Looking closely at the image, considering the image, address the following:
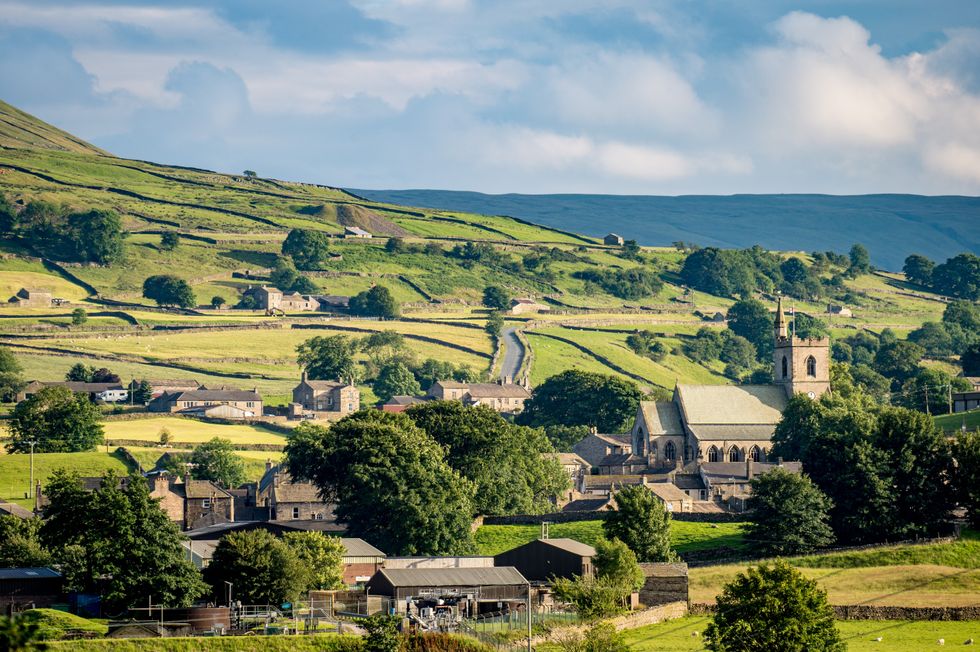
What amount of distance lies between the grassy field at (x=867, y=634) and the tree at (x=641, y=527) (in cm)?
1114

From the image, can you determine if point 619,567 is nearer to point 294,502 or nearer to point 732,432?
point 294,502

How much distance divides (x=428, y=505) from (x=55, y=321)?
11500 cm

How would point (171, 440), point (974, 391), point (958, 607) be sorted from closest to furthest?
point (958, 607) < point (171, 440) < point (974, 391)

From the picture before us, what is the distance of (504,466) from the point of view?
4348 inches

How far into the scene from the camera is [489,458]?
111m

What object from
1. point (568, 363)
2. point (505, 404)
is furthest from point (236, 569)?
point (568, 363)

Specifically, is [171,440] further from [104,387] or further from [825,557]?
[825,557]

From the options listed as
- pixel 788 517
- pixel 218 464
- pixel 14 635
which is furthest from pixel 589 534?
pixel 14 635

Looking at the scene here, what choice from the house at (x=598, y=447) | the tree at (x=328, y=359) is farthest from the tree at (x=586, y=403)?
the tree at (x=328, y=359)

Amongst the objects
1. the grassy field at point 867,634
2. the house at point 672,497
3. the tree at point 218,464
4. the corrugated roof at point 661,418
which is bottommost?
the grassy field at point 867,634

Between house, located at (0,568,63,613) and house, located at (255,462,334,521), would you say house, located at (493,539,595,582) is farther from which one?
house, located at (255,462,334,521)

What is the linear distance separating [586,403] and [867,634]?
89.9 meters

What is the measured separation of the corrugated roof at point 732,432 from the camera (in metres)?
142

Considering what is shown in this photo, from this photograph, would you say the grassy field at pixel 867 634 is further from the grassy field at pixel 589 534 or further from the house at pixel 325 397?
the house at pixel 325 397
